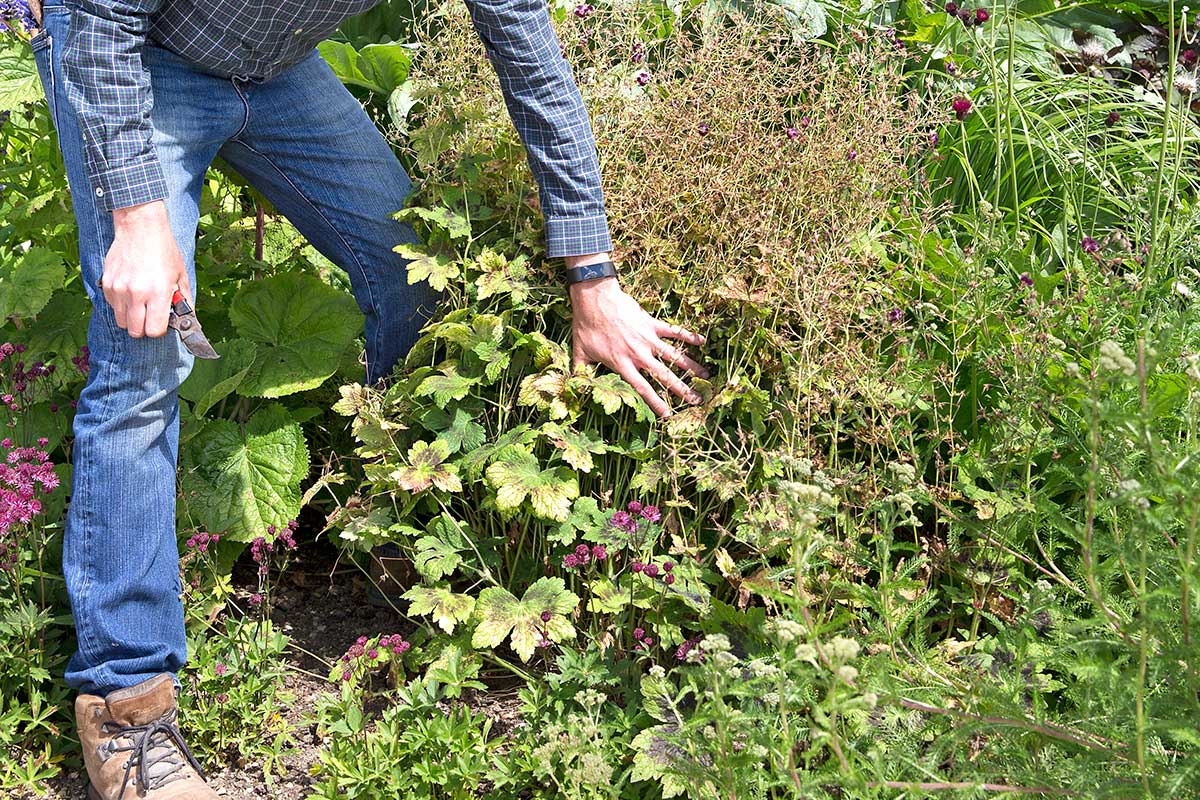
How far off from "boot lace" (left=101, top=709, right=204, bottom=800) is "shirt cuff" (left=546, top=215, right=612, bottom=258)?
1.21m

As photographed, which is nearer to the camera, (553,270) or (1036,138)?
(553,270)

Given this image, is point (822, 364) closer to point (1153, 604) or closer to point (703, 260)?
point (703, 260)

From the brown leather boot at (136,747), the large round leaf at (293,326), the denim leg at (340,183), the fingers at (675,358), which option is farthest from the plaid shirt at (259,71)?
the brown leather boot at (136,747)

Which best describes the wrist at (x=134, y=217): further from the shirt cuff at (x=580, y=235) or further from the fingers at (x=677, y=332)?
the fingers at (x=677, y=332)

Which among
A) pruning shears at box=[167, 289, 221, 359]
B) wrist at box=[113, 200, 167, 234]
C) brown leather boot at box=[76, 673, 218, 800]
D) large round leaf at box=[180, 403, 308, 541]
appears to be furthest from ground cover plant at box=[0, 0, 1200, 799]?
wrist at box=[113, 200, 167, 234]

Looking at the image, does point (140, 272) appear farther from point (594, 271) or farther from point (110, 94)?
point (594, 271)

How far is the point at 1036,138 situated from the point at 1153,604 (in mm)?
1877

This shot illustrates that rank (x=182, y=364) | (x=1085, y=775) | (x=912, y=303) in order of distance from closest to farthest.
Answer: (x=1085, y=775) → (x=182, y=364) → (x=912, y=303)

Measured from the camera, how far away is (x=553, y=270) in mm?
2449

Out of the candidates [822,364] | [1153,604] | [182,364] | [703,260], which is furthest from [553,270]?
[1153,604]

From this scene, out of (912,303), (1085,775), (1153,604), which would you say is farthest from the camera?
(912,303)

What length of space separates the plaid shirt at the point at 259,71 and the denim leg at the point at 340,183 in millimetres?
115

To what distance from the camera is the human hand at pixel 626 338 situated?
7.54 ft

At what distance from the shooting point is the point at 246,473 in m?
2.67
